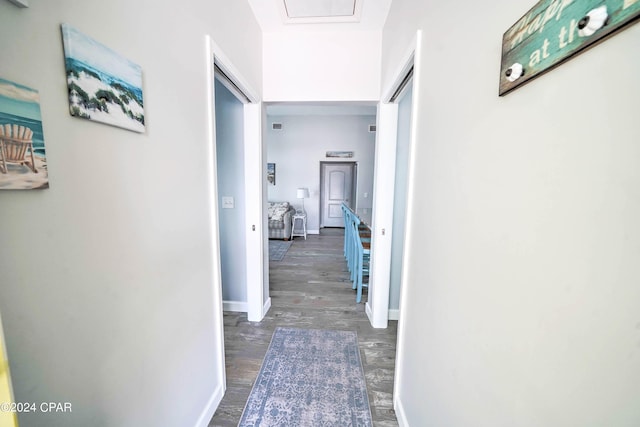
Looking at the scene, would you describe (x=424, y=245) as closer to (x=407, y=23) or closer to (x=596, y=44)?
(x=596, y=44)

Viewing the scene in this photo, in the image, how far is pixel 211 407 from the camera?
148 cm

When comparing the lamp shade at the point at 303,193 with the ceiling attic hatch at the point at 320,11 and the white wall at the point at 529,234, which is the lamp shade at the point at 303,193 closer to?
the ceiling attic hatch at the point at 320,11

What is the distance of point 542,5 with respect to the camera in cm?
49

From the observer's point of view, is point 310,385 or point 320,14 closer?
point 310,385

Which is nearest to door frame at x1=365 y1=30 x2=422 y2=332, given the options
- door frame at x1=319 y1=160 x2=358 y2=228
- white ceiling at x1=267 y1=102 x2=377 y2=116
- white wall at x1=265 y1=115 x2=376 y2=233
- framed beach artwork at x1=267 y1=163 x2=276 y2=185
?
white ceiling at x1=267 y1=102 x2=377 y2=116

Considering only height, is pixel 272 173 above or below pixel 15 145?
above

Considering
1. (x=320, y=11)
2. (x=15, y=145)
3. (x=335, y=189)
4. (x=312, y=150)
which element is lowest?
(x=335, y=189)

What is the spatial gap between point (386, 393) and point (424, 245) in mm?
1238

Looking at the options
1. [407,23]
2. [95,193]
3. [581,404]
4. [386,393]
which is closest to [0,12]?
[95,193]

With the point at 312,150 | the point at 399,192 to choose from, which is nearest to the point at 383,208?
the point at 399,192

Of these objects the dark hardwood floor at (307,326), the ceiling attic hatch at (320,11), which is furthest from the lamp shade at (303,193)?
the ceiling attic hatch at (320,11)

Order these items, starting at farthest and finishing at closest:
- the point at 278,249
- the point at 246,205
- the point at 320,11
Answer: the point at 278,249 → the point at 246,205 → the point at 320,11

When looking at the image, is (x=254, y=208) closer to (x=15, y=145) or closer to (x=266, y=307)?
(x=266, y=307)

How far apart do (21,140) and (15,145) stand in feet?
0.06
